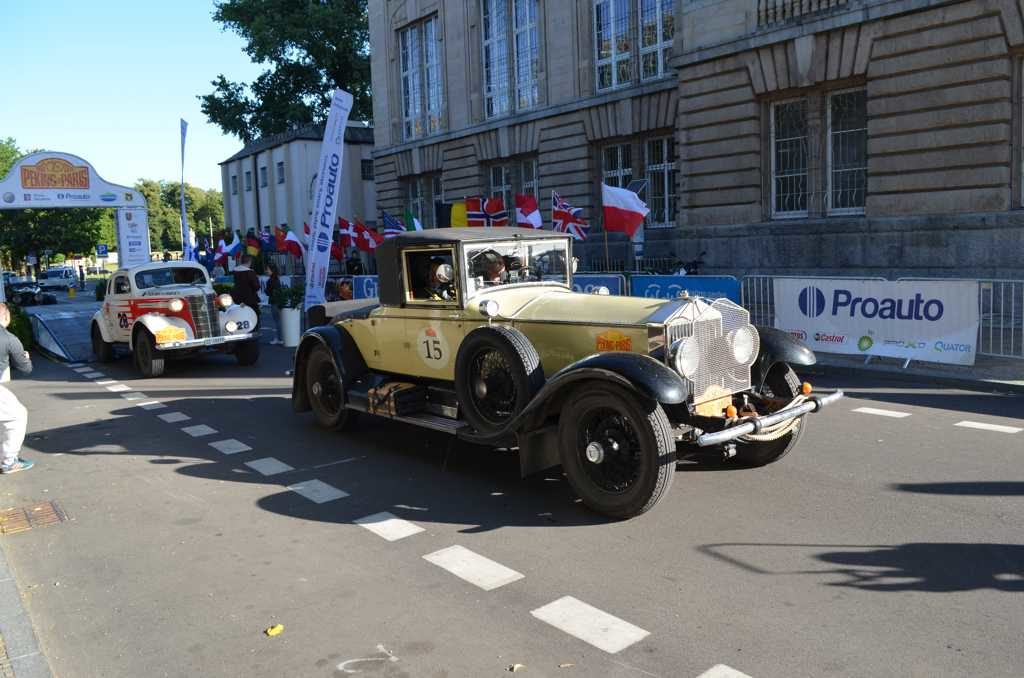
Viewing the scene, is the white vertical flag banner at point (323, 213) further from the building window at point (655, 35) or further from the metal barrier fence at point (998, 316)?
the building window at point (655, 35)

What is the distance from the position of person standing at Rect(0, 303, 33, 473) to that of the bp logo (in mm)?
9876

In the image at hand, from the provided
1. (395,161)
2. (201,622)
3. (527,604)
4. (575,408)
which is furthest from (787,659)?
(395,161)

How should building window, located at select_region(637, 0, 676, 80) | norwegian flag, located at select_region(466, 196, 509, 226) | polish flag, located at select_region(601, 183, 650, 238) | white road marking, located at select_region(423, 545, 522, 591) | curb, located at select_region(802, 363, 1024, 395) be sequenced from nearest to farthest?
white road marking, located at select_region(423, 545, 522, 591) < curb, located at select_region(802, 363, 1024, 395) < polish flag, located at select_region(601, 183, 650, 238) < norwegian flag, located at select_region(466, 196, 509, 226) < building window, located at select_region(637, 0, 676, 80)

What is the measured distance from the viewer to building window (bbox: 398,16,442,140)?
107ft

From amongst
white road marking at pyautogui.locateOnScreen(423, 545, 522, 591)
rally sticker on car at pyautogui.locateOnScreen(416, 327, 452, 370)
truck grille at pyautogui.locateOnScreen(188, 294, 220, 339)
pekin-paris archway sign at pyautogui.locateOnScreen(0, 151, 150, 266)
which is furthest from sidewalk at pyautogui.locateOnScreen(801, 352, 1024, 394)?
pekin-paris archway sign at pyautogui.locateOnScreen(0, 151, 150, 266)

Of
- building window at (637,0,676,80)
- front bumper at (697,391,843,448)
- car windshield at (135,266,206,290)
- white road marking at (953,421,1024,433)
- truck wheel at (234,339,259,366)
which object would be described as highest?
building window at (637,0,676,80)

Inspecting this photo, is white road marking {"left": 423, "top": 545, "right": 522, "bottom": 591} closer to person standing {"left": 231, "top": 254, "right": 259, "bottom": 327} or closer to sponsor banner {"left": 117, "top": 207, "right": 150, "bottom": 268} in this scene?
person standing {"left": 231, "top": 254, "right": 259, "bottom": 327}

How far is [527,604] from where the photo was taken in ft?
14.5

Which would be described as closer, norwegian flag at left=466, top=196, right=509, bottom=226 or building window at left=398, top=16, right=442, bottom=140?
norwegian flag at left=466, top=196, right=509, bottom=226

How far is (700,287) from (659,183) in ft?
38.5

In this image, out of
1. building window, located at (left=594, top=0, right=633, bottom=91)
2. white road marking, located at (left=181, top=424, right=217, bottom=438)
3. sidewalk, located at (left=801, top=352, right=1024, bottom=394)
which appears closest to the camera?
white road marking, located at (left=181, top=424, right=217, bottom=438)

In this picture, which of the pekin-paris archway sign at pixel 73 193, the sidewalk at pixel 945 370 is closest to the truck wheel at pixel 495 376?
the sidewalk at pixel 945 370

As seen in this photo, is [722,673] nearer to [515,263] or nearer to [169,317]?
[515,263]

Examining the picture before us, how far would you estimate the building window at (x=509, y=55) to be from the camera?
2733cm
